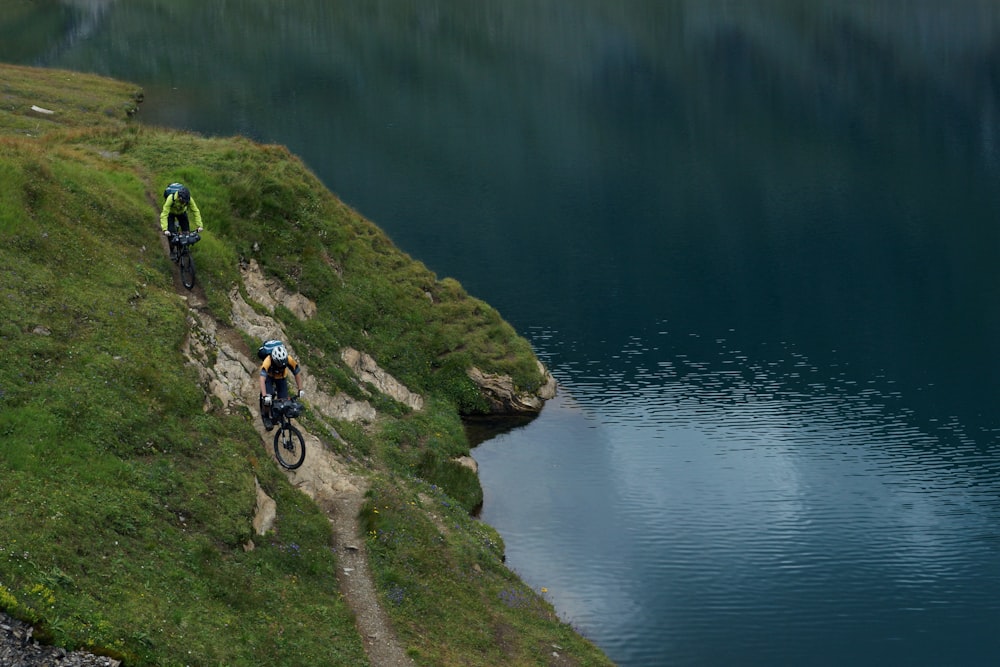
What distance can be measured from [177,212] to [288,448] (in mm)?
12217

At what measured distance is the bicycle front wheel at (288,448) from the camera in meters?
38.4

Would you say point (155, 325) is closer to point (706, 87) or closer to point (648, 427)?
point (648, 427)

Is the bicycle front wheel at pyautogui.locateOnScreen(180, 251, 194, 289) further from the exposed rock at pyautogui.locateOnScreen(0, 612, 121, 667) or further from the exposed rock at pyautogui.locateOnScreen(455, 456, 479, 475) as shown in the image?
the exposed rock at pyautogui.locateOnScreen(0, 612, 121, 667)

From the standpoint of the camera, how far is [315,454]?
4059cm

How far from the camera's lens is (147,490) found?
31766mm

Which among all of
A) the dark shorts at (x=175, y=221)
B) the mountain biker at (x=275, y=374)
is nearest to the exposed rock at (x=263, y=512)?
the mountain biker at (x=275, y=374)

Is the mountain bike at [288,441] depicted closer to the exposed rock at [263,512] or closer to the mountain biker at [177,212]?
the exposed rock at [263,512]

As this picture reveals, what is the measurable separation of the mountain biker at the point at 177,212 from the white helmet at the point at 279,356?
10.7 m

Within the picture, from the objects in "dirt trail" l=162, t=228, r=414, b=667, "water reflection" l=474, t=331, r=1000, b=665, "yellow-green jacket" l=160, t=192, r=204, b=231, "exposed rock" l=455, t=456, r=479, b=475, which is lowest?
"water reflection" l=474, t=331, r=1000, b=665

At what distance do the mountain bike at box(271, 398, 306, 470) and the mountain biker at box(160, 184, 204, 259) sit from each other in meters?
10.5

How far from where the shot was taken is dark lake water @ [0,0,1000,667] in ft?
155

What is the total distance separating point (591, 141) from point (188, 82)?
58.5 m

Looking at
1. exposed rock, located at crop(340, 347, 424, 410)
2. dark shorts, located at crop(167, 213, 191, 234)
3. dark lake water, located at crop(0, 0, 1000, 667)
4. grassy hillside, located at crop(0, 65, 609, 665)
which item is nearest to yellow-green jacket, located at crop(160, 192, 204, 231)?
dark shorts, located at crop(167, 213, 191, 234)

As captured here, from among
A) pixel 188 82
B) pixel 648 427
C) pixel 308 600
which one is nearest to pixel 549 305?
pixel 648 427
